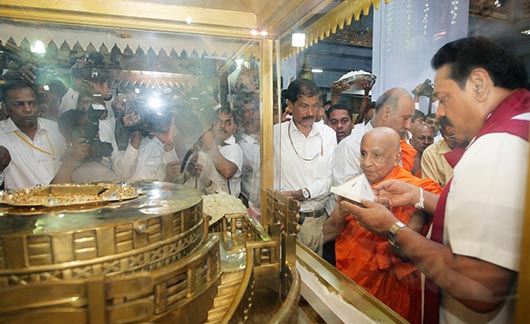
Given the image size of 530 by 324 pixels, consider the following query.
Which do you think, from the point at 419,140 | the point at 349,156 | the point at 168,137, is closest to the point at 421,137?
the point at 419,140

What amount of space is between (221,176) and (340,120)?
47.8 inches

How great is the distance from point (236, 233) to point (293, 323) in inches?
34.9

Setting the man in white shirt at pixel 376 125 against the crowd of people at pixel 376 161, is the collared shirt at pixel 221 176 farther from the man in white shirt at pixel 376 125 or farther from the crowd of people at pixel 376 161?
the man in white shirt at pixel 376 125

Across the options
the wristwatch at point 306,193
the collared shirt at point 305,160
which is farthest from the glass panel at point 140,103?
the wristwatch at point 306,193

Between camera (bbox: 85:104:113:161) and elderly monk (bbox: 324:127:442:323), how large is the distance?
178 centimetres

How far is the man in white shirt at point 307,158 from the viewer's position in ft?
5.66

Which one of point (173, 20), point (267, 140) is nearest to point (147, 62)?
point (173, 20)

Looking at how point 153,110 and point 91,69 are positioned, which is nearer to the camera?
point 91,69

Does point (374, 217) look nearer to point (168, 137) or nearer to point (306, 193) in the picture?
point (306, 193)

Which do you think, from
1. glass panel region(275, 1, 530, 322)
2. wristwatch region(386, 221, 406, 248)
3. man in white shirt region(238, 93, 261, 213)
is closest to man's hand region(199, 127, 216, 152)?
man in white shirt region(238, 93, 261, 213)

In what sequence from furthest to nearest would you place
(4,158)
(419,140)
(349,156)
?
(4,158), (349,156), (419,140)

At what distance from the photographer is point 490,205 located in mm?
792

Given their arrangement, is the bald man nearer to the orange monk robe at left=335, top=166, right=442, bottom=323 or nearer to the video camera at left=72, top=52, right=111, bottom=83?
the orange monk robe at left=335, top=166, right=442, bottom=323

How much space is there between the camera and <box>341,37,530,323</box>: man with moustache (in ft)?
2.45
